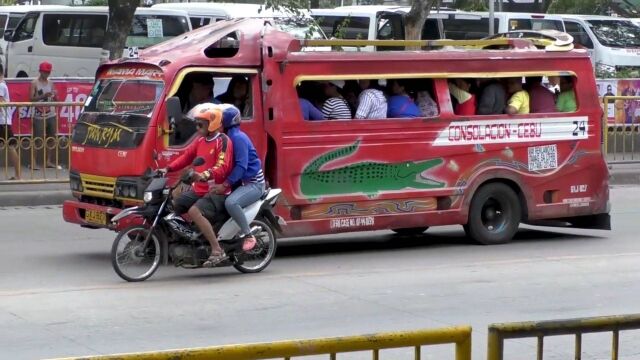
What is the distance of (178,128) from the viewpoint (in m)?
11.6

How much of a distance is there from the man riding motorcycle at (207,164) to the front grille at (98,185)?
92 centimetres

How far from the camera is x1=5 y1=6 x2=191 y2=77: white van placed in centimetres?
2802

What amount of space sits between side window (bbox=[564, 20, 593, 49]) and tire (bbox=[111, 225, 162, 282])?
20903 millimetres

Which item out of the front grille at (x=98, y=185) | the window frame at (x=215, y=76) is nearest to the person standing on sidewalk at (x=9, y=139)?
the front grille at (x=98, y=185)

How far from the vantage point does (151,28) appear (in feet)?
92.7

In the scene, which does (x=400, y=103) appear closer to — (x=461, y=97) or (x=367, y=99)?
(x=367, y=99)

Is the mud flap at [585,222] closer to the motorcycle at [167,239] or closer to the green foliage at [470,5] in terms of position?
the motorcycle at [167,239]

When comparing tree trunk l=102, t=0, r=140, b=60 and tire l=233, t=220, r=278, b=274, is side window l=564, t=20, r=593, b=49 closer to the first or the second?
tree trunk l=102, t=0, r=140, b=60

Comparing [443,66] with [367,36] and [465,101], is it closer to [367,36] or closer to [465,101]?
[465,101]

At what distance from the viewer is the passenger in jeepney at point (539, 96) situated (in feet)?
44.6

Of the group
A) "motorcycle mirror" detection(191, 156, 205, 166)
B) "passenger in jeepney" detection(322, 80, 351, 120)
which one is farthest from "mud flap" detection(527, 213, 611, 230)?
"motorcycle mirror" detection(191, 156, 205, 166)

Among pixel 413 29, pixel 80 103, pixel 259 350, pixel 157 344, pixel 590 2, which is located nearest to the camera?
pixel 259 350

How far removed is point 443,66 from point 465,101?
1.64 ft

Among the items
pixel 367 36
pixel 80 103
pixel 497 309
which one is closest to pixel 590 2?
pixel 367 36
